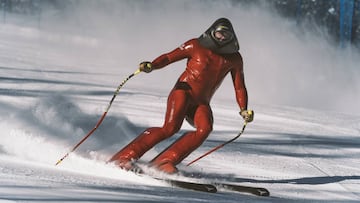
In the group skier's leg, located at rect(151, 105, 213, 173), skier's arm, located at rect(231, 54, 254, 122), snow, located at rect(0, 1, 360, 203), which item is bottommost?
snow, located at rect(0, 1, 360, 203)

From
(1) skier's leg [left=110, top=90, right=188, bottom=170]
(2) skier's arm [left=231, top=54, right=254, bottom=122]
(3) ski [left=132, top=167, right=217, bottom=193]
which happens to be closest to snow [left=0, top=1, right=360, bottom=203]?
(3) ski [left=132, top=167, right=217, bottom=193]

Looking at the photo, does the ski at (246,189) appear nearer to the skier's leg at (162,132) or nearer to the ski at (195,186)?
the ski at (195,186)

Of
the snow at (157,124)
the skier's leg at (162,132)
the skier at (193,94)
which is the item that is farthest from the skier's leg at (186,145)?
the snow at (157,124)

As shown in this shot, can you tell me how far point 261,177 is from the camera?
645 centimetres

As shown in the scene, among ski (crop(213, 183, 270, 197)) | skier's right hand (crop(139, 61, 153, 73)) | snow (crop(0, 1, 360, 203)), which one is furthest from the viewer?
skier's right hand (crop(139, 61, 153, 73))

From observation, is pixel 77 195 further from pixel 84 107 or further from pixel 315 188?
pixel 84 107

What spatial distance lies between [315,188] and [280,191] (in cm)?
39

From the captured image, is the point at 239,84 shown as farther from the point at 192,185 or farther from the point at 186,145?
the point at 192,185

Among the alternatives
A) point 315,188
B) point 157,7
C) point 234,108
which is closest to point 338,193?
point 315,188

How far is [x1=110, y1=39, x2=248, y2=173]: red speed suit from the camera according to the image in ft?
19.0

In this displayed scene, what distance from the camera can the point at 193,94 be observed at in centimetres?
590

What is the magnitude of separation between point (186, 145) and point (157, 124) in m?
3.67

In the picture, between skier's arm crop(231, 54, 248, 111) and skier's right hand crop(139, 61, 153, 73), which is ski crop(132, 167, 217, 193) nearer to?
skier's right hand crop(139, 61, 153, 73)

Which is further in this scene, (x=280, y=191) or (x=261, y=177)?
(x=261, y=177)
